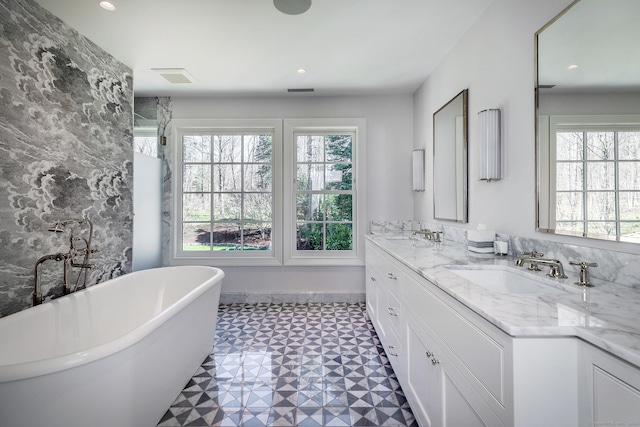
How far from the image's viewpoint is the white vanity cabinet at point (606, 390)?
60cm

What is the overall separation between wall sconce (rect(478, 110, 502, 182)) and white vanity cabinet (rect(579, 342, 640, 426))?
131 centimetres

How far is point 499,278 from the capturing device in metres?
1.43

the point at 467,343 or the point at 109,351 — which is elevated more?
the point at 467,343

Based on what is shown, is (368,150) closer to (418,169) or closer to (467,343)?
(418,169)

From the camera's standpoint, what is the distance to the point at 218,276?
2.34m

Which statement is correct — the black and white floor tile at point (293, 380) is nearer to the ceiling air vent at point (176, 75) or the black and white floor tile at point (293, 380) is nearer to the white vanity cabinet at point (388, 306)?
the white vanity cabinet at point (388, 306)

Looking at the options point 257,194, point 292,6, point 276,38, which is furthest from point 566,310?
point 257,194

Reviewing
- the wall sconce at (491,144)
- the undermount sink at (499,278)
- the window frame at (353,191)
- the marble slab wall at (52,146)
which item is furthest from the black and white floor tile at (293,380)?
the wall sconce at (491,144)

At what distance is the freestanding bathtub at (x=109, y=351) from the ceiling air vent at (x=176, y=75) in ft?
6.27

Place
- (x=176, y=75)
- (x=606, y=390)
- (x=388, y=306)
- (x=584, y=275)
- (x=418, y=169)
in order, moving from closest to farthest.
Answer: (x=606, y=390) → (x=584, y=275) → (x=388, y=306) → (x=176, y=75) → (x=418, y=169)

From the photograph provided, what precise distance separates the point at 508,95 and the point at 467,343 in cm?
153

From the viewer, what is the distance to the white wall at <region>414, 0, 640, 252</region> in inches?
61.2

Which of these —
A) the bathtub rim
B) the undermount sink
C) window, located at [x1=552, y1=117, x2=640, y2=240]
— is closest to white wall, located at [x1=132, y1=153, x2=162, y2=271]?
the bathtub rim

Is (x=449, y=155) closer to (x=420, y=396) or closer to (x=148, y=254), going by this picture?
(x=420, y=396)
